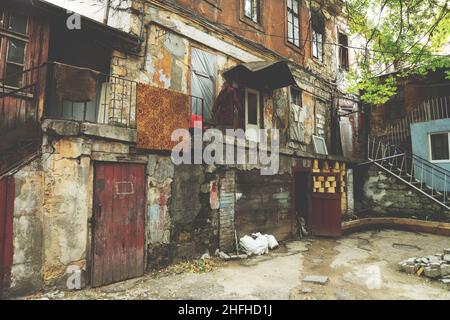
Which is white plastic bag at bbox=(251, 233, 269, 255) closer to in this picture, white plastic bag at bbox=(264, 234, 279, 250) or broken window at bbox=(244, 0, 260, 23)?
white plastic bag at bbox=(264, 234, 279, 250)

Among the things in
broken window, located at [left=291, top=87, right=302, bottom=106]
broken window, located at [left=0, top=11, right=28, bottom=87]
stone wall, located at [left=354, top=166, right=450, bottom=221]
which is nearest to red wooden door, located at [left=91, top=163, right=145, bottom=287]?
broken window, located at [left=0, top=11, right=28, bottom=87]

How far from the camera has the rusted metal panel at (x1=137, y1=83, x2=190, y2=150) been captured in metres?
6.00

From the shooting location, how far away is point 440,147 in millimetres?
12250

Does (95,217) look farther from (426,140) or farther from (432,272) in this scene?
(426,140)

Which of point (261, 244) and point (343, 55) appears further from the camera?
point (343, 55)

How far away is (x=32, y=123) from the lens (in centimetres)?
512

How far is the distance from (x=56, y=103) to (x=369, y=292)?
726cm

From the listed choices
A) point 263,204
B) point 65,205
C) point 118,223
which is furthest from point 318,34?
point 65,205

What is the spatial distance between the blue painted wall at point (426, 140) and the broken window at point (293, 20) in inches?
264

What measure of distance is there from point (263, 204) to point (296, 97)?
484 centimetres

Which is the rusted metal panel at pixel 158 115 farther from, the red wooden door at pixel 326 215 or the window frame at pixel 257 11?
the red wooden door at pixel 326 215

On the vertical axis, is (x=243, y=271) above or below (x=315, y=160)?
below

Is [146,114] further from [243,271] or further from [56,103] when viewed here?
[243,271]
